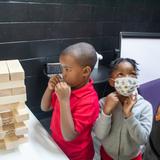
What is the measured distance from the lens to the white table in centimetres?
94

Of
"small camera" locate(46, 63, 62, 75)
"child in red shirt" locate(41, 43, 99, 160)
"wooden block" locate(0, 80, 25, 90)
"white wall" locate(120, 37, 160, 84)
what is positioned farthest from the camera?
"white wall" locate(120, 37, 160, 84)

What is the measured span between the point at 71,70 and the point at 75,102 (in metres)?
0.15

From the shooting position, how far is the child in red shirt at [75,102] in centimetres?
99

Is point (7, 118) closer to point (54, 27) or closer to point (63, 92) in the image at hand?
point (63, 92)

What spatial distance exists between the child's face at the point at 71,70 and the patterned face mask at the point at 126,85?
0.55 feet

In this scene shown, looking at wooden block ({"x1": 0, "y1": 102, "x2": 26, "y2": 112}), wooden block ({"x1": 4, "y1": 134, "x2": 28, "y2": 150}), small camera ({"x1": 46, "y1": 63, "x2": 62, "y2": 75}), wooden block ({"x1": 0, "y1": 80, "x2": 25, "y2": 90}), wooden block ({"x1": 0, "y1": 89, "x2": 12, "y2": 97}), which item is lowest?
wooden block ({"x1": 4, "y1": 134, "x2": 28, "y2": 150})

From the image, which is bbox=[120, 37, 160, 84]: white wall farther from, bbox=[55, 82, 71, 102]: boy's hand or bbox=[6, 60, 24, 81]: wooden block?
bbox=[6, 60, 24, 81]: wooden block

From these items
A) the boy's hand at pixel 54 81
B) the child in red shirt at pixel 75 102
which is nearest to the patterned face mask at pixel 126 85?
the child in red shirt at pixel 75 102

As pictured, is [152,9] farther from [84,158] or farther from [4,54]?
[84,158]

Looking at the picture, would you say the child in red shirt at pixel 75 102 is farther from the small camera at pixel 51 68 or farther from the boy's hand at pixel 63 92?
the small camera at pixel 51 68

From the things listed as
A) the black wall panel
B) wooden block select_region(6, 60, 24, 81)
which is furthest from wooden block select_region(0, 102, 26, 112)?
the black wall panel

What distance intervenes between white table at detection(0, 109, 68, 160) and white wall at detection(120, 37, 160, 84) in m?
1.16

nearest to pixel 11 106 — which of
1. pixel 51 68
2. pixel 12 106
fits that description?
pixel 12 106

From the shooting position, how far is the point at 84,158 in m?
1.18
